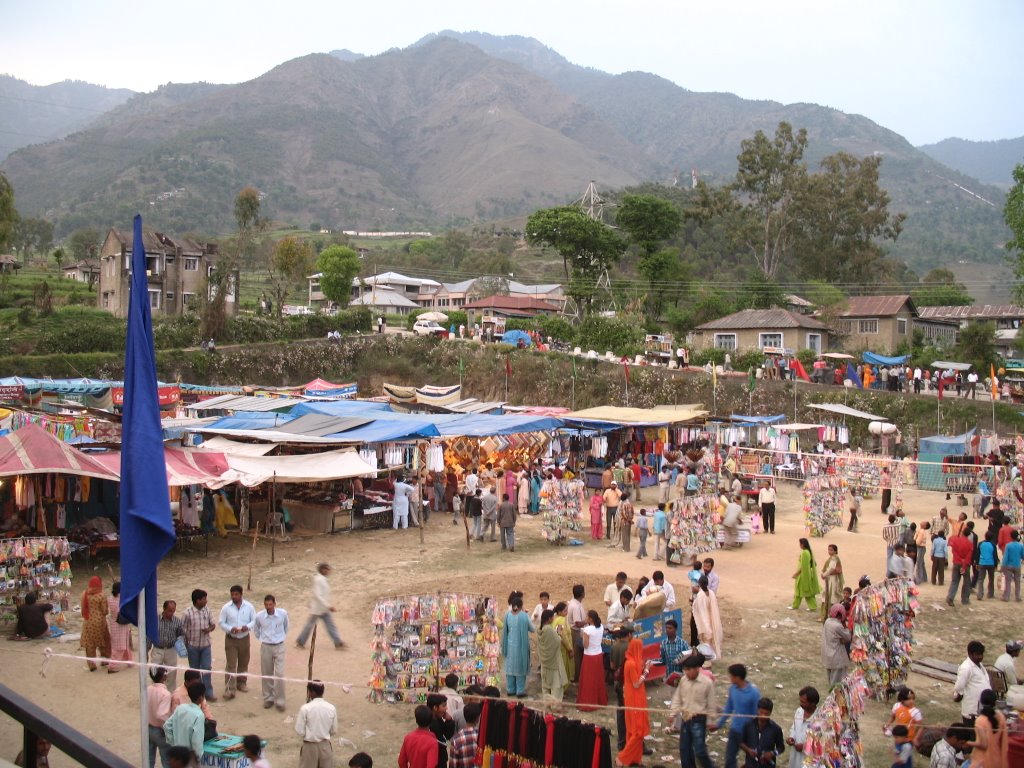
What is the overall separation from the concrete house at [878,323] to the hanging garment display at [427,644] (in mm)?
40385

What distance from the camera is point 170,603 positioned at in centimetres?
905

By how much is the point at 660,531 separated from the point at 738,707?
900 centimetres

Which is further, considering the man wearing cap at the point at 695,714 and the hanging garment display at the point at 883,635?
the hanging garment display at the point at 883,635

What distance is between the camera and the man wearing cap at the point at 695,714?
25.3 feet

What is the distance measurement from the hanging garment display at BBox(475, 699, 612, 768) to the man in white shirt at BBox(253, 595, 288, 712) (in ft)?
9.11

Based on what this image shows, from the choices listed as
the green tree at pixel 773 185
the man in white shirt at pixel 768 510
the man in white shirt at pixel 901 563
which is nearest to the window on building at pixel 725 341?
the green tree at pixel 773 185

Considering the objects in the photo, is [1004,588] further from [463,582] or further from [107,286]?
[107,286]

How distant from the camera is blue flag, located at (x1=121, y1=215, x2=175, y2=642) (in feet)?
15.3

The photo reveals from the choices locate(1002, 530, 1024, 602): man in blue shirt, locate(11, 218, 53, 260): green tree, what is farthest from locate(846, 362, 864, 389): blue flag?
locate(11, 218, 53, 260): green tree

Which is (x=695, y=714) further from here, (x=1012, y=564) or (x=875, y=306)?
(x=875, y=306)

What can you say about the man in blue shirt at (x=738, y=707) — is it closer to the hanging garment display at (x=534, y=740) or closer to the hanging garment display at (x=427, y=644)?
the hanging garment display at (x=534, y=740)

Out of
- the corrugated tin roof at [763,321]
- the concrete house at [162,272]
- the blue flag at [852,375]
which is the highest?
the concrete house at [162,272]

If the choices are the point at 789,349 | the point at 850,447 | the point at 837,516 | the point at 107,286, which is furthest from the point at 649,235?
the point at 837,516

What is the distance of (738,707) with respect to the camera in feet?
24.3
